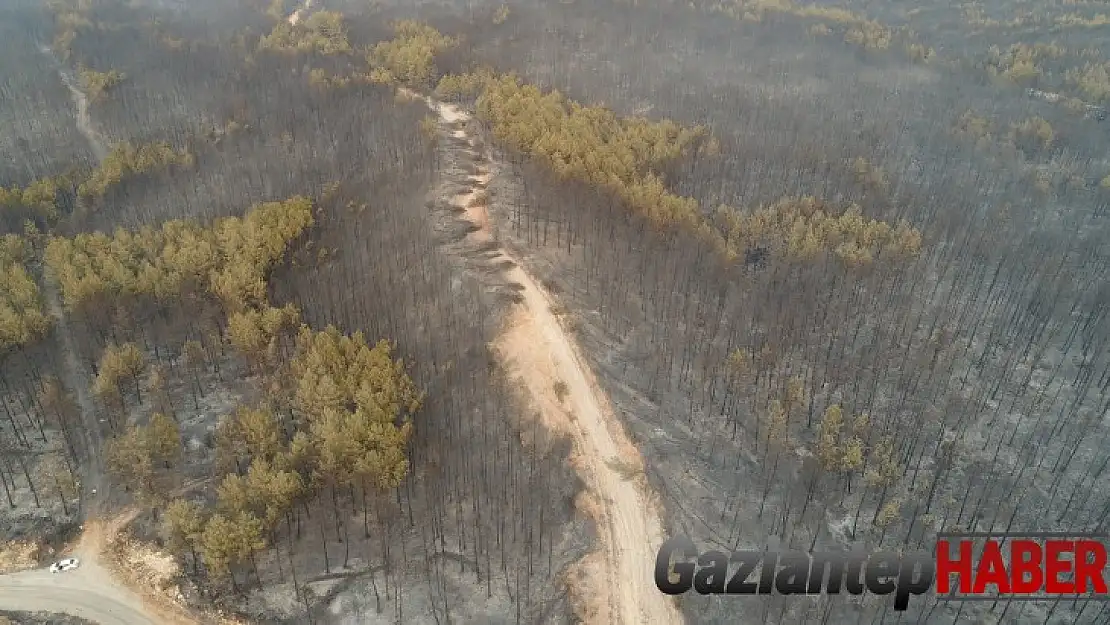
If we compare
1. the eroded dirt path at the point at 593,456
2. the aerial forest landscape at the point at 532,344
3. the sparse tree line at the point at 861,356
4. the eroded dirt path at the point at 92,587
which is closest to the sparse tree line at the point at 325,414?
the aerial forest landscape at the point at 532,344

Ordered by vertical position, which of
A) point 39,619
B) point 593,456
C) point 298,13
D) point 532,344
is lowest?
point 39,619

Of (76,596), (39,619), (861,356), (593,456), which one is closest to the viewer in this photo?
(39,619)

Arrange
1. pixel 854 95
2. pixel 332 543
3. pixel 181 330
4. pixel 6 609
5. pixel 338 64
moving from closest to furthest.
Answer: pixel 6 609 < pixel 332 543 < pixel 181 330 < pixel 854 95 < pixel 338 64

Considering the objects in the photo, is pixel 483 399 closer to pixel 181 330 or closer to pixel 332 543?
pixel 332 543

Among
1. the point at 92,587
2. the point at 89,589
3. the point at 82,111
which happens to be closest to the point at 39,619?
the point at 89,589

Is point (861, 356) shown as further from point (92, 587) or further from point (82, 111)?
point (82, 111)

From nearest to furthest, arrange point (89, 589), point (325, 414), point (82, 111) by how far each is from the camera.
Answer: point (89, 589) < point (325, 414) < point (82, 111)

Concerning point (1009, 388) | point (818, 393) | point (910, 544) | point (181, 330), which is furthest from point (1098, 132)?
point (181, 330)
